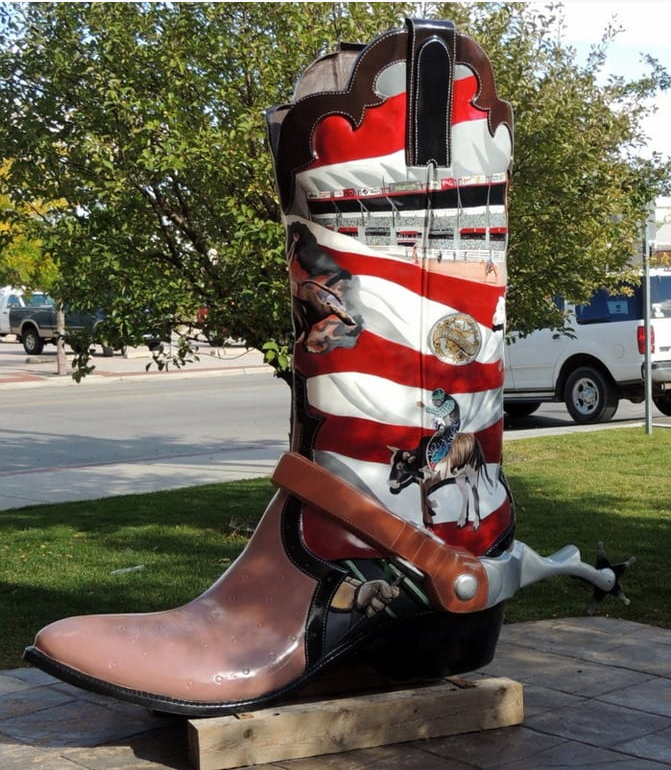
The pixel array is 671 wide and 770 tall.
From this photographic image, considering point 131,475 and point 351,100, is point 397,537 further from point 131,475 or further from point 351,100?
point 131,475

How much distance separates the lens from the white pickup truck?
46.4 feet

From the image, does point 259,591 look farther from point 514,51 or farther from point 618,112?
point 618,112

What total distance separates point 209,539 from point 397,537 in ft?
12.9

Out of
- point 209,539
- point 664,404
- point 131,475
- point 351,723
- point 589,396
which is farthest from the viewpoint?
point 664,404

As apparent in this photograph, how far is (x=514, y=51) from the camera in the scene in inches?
287

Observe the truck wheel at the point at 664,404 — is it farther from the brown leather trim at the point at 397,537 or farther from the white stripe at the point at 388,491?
the brown leather trim at the point at 397,537

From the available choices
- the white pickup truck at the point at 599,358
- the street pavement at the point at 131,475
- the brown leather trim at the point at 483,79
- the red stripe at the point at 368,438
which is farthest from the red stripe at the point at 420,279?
the white pickup truck at the point at 599,358

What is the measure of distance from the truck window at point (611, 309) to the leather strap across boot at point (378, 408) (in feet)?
34.3

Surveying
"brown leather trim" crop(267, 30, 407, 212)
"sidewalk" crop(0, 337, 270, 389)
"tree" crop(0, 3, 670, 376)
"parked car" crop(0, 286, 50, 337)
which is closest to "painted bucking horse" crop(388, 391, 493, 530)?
"brown leather trim" crop(267, 30, 407, 212)

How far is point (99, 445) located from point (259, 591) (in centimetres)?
976

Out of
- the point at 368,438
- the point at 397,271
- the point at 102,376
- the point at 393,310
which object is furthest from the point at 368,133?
the point at 102,376

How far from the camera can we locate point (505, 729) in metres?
4.07

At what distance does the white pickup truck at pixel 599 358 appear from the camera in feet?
46.4

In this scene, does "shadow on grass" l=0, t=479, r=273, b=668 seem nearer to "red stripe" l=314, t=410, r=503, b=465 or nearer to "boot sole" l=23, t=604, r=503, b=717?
"boot sole" l=23, t=604, r=503, b=717
